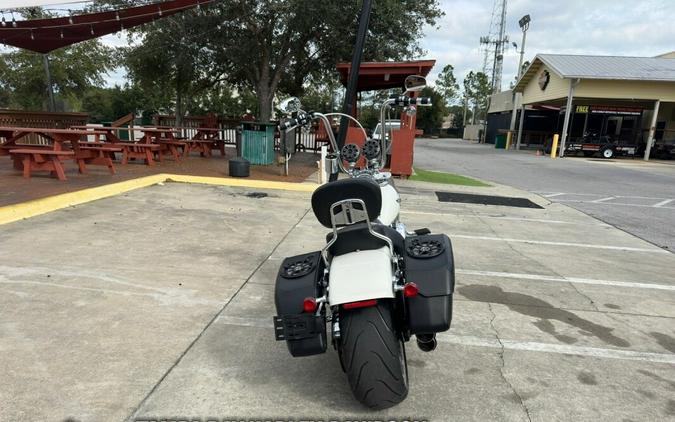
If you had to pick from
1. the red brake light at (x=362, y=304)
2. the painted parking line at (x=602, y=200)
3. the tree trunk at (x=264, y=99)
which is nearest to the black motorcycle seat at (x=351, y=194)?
the red brake light at (x=362, y=304)

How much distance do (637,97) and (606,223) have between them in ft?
79.7

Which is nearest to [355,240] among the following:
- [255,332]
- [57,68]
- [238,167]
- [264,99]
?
[255,332]

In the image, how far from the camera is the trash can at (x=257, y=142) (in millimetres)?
12578

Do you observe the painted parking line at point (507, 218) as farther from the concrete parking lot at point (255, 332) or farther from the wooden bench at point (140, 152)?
the wooden bench at point (140, 152)

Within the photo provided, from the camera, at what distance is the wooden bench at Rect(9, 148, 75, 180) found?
7727mm

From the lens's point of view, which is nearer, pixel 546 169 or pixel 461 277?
pixel 461 277

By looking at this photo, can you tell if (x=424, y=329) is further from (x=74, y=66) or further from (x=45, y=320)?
(x=74, y=66)

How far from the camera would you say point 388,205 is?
3.25 m

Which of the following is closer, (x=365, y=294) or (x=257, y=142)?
(x=365, y=294)

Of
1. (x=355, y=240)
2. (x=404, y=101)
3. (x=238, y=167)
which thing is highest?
(x=404, y=101)

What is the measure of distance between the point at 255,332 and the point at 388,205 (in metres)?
1.35

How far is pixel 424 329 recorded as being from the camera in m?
2.25

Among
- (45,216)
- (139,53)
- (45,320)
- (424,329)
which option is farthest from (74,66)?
(424,329)

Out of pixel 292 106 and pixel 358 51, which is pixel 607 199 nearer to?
pixel 358 51
